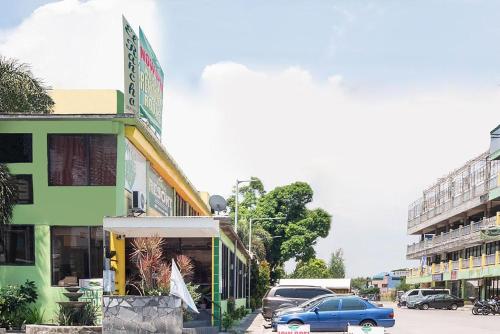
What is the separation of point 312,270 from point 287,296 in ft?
161

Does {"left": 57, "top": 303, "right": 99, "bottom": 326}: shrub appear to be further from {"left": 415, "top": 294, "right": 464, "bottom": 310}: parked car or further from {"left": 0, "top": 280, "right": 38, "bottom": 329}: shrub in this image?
{"left": 415, "top": 294, "right": 464, "bottom": 310}: parked car

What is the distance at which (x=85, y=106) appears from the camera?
41906mm

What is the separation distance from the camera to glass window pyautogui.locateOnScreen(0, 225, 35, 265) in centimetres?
2270

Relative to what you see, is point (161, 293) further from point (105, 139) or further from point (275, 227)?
point (275, 227)

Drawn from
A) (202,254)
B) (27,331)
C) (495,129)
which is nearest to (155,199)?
(202,254)

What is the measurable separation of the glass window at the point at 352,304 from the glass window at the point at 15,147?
11143mm

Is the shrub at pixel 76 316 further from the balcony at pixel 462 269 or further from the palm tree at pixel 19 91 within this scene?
the balcony at pixel 462 269

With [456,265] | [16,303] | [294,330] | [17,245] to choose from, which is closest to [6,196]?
[17,245]

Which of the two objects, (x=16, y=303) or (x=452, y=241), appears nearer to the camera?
(x=16, y=303)

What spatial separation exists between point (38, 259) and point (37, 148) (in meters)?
3.33

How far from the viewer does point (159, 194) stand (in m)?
29.6

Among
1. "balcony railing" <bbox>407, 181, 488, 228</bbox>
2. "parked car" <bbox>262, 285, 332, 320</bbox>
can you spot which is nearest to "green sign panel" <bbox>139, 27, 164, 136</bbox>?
"parked car" <bbox>262, 285, 332, 320</bbox>

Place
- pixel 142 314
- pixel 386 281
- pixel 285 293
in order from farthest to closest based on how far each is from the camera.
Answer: pixel 386 281 < pixel 285 293 < pixel 142 314

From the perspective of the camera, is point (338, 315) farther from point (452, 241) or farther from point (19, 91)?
point (452, 241)
